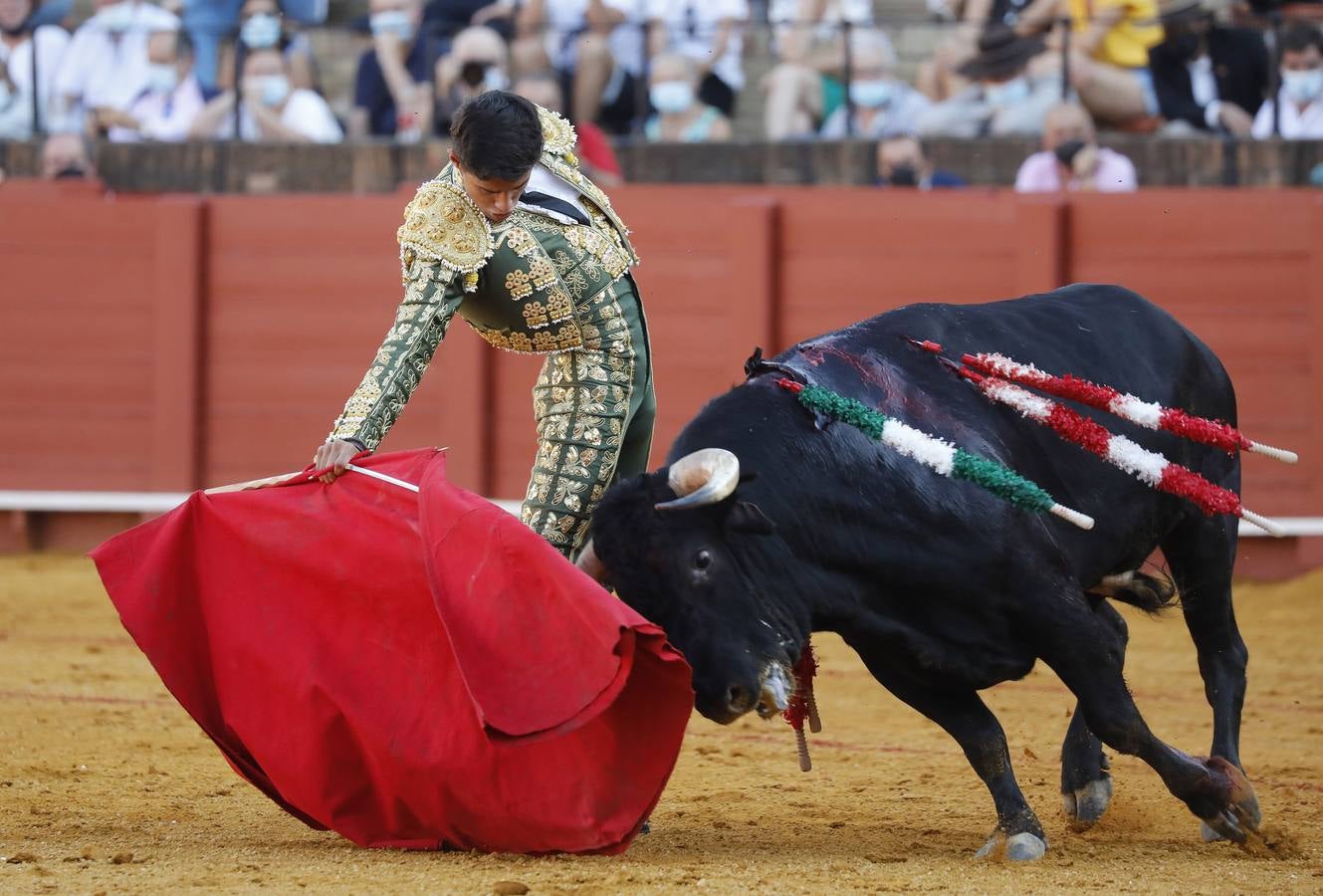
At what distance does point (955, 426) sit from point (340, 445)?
41.6 inches

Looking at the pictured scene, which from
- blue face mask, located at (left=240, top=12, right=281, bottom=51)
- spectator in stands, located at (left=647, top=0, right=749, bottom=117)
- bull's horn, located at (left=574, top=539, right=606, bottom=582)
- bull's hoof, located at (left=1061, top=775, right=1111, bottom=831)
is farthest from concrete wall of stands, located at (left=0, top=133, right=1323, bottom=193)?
bull's horn, located at (left=574, top=539, right=606, bottom=582)

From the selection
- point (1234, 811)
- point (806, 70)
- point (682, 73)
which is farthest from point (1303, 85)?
point (1234, 811)

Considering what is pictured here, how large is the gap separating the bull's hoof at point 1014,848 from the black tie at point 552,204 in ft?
4.29

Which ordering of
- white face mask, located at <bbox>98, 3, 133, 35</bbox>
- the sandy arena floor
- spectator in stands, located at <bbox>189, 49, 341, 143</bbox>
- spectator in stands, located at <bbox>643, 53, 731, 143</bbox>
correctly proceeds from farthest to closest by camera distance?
white face mask, located at <bbox>98, 3, 133, 35</bbox>, spectator in stands, located at <bbox>189, 49, 341, 143</bbox>, spectator in stands, located at <bbox>643, 53, 731, 143</bbox>, the sandy arena floor

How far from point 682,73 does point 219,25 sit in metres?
2.27

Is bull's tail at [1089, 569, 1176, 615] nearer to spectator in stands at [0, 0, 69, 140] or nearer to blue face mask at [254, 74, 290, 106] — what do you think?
blue face mask at [254, 74, 290, 106]

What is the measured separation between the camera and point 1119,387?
354 centimetres

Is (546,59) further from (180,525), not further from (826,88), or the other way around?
(180,525)

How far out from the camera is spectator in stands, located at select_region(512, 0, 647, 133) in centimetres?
806

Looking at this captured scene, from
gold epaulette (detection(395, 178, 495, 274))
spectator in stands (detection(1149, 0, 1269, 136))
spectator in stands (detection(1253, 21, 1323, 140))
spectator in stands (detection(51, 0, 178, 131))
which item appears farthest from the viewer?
spectator in stands (detection(51, 0, 178, 131))

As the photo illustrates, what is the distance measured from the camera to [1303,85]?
7422mm

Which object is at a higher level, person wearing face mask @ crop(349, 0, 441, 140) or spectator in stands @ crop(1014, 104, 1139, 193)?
person wearing face mask @ crop(349, 0, 441, 140)

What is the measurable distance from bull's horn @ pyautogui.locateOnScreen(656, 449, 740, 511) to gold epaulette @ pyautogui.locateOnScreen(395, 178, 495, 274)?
0.52 meters

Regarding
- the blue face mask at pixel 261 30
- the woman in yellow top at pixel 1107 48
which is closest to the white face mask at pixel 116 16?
the blue face mask at pixel 261 30
